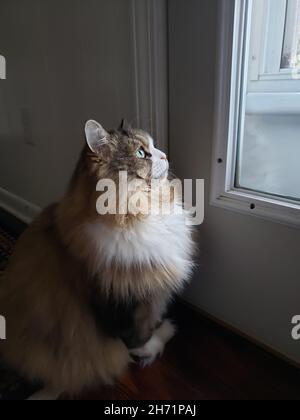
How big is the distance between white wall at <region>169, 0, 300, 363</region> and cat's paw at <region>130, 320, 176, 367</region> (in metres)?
0.18

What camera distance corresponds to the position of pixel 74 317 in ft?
2.29

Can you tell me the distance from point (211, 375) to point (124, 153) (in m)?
0.63

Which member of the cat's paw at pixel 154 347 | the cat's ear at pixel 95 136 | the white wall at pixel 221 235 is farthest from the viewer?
the cat's paw at pixel 154 347

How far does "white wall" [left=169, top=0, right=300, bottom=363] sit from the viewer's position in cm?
71

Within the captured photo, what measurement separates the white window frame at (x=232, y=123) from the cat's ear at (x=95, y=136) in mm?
297

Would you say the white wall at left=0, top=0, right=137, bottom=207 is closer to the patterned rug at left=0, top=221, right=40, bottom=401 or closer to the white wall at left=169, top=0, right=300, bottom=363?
Answer: the white wall at left=169, top=0, right=300, bottom=363

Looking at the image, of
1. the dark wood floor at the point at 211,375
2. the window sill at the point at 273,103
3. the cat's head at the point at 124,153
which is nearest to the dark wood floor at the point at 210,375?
the dark wood floor at the point at 211,375

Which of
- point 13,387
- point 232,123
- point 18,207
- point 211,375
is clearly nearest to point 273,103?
point 232,123

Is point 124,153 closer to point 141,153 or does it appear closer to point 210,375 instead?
point 141,153

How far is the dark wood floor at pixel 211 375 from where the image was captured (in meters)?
0.75

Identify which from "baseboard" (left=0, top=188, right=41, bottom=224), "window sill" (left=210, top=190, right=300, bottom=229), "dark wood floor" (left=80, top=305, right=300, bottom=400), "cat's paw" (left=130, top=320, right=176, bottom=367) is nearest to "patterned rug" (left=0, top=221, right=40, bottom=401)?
"dark wood floor" (left=80, top=305, right=300, bottom=400)

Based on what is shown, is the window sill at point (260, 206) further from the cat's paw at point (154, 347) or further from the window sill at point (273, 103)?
the cat's paw at point (154, 347)

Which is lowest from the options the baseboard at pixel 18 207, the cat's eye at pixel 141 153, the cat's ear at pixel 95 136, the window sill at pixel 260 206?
the baseboard at pixel 18 207

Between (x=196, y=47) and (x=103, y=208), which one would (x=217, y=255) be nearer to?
(x=103, y=208)
